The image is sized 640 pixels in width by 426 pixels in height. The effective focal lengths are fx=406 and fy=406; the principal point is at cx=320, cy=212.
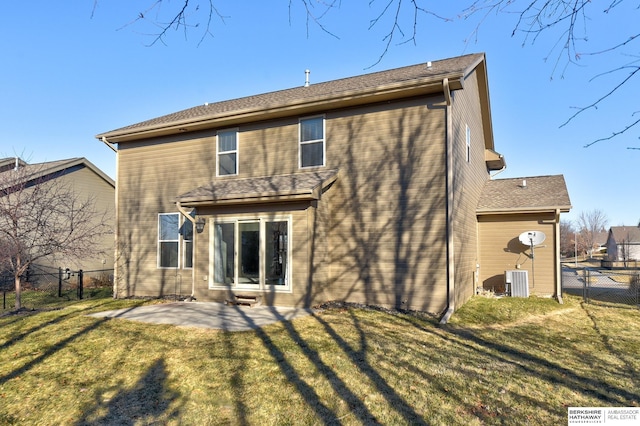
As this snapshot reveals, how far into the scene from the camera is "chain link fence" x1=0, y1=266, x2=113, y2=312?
14086 mm

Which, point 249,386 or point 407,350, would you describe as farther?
point 407,350

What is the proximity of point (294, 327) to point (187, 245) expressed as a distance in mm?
5884

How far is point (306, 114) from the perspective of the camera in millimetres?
10617

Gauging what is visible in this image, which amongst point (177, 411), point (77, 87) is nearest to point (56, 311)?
point (77, 87)

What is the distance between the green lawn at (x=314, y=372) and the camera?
13.9 feet

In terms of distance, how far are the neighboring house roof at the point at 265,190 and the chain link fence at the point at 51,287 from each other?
6621 mm

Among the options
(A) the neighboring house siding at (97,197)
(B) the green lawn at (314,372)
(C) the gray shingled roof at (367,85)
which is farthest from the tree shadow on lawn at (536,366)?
(A) the neighboring house siding at (97,197)

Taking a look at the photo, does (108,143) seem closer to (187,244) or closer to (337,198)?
(187,244)

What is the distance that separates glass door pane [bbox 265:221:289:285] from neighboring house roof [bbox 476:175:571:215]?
22.2 ft

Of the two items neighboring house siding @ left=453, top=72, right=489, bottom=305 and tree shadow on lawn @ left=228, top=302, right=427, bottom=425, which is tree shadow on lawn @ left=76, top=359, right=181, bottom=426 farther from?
neighboring house siding @ left=453, top=72, right=489, bottom=305

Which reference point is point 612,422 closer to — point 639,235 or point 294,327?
point 294,327

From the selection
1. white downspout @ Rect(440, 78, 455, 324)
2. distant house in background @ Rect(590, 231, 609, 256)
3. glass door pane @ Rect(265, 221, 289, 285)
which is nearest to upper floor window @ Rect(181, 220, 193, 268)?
glass door pane @ Rect(265, 221, 289, 285)

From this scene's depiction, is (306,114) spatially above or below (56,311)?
above

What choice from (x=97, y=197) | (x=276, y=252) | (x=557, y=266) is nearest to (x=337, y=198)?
(x=276, y=252)
